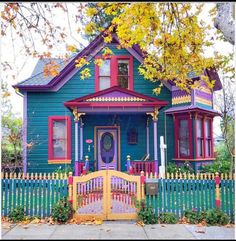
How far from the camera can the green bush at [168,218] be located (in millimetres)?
7402

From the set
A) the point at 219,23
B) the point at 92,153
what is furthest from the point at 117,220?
the point at 92,153

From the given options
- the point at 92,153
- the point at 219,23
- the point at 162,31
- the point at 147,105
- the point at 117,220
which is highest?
the point at 162,31

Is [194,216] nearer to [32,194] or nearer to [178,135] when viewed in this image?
[32,194]

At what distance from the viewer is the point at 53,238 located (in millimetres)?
6152

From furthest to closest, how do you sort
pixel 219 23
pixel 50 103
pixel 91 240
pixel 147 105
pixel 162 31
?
pixel 50 103
pixel 147 105
pixel 162 31
pixel 219 23
pixel 91 240

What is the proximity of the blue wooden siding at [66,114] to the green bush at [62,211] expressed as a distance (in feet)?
21.8

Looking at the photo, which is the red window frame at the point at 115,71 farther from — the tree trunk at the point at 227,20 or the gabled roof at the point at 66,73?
the tree trunk at the point at 227,20

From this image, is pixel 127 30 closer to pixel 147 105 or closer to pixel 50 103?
pixel 147 105

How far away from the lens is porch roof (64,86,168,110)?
12375 mm

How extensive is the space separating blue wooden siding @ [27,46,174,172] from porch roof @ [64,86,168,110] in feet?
5.91

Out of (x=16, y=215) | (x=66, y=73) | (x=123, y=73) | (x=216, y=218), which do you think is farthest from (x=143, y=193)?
(x=66, y=73)

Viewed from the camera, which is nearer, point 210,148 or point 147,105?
point 147,105

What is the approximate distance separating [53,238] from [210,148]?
1064cm

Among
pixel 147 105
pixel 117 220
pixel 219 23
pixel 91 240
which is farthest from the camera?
pixel 147 105
